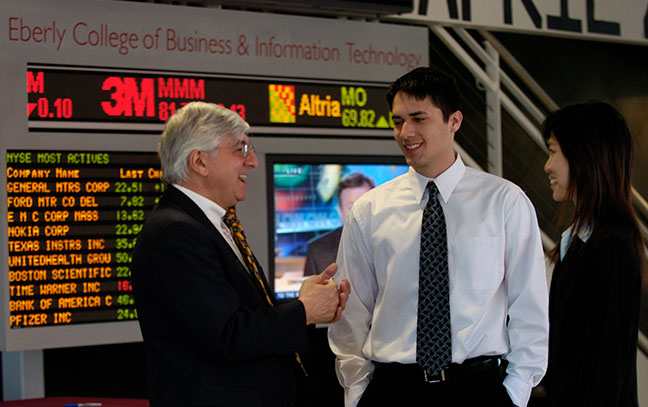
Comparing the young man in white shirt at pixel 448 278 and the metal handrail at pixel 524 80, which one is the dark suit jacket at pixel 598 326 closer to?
the young man in white shirt at pixel 448 278

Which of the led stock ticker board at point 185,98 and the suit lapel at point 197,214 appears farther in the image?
the led stock ticker board at point 185,98

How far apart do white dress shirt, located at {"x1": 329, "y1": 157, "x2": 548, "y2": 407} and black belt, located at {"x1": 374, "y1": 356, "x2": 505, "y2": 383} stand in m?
0.02

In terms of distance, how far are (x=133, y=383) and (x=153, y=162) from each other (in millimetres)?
1224

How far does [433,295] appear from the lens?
2.16 m

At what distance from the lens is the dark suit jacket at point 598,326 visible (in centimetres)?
215

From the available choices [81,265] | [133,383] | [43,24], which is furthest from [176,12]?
[133,383]

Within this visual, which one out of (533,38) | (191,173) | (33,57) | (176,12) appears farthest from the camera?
(533,38)

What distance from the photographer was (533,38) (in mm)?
5219

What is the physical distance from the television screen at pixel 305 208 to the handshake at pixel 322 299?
1.89 metres

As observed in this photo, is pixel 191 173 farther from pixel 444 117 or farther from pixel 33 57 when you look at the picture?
pixel 33 57

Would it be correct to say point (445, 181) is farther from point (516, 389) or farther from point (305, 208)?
point (305, 208)

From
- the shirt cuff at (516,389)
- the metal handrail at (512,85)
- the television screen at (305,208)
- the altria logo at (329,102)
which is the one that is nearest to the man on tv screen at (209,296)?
the shirt cuff at (516,389)

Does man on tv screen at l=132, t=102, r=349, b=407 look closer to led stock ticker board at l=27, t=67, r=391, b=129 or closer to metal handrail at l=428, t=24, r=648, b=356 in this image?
led stock ticker board at l=27, t=67, r=391, b=129

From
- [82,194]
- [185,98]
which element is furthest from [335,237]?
[82,194]
